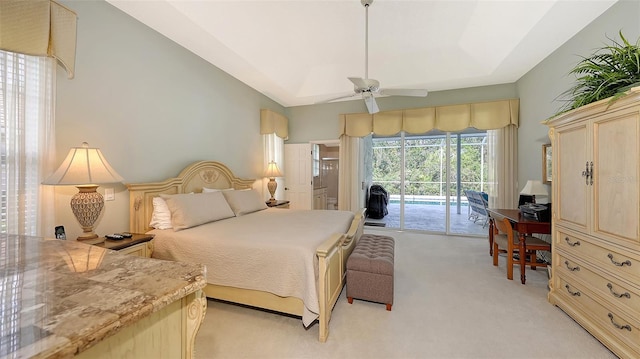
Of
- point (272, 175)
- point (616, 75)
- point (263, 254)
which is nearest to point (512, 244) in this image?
point (616, 75)

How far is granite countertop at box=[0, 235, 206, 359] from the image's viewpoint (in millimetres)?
496

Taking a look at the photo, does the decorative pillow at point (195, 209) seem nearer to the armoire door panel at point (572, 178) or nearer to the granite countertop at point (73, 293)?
the granite countertop at point (73, 293)

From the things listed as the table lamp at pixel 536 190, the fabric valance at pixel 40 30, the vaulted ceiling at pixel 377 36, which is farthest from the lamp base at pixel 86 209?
the table lamp at pixel 536 190

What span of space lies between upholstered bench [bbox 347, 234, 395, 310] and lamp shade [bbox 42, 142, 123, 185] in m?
2.32

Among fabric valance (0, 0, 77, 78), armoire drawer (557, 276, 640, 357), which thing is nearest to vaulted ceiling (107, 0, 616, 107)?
fabric valance (0, 0, 77, 78)

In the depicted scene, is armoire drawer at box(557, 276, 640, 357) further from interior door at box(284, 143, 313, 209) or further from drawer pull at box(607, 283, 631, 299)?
interior door at box(284, 143, 313, 209)

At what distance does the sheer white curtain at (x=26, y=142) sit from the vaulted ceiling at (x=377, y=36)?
1.14m

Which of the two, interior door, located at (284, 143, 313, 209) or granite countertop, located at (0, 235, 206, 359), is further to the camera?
interior door, located at (284, 143, 313, 209)

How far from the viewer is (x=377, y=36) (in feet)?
11.8

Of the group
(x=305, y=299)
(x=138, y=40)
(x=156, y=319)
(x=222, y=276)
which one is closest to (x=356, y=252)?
(x=305, y=299)

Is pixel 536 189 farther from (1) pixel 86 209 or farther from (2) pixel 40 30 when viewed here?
(2) pixel 40 30

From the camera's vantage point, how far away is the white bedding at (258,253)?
77.0 inches

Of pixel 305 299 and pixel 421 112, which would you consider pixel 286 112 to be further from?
pixel 305 299

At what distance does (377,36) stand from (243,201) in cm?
311
